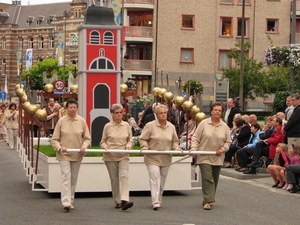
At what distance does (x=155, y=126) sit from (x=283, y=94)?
17835 millimetres

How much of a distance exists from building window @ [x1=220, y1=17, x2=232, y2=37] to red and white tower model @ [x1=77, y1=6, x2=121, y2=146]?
4205cm

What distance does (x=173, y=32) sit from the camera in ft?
188

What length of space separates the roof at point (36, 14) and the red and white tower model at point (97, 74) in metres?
116

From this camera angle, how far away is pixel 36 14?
13588 centimetres

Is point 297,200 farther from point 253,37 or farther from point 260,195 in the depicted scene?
point 253,37

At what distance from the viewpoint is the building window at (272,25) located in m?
59.5

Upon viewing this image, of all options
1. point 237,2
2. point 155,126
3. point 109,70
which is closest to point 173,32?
point 237,2

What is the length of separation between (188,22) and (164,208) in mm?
45505

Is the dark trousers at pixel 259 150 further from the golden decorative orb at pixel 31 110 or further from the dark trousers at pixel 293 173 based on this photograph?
the golden decorative orb at pixel 31 110

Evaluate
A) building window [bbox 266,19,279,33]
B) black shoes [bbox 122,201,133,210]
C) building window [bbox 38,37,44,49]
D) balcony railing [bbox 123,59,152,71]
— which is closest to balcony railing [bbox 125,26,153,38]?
balcony railing [bbox 123,59,152,71]

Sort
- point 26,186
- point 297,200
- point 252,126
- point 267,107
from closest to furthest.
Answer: point 297,200, point 26,186, point 252,126, point 267,107

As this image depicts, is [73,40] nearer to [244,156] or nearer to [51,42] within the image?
[51,42]

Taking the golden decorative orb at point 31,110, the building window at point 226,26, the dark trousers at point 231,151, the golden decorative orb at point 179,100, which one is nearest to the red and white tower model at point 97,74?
the golden decorative orb at point 179,100

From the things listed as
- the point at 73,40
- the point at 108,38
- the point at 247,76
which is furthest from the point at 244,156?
the point at 73,40
